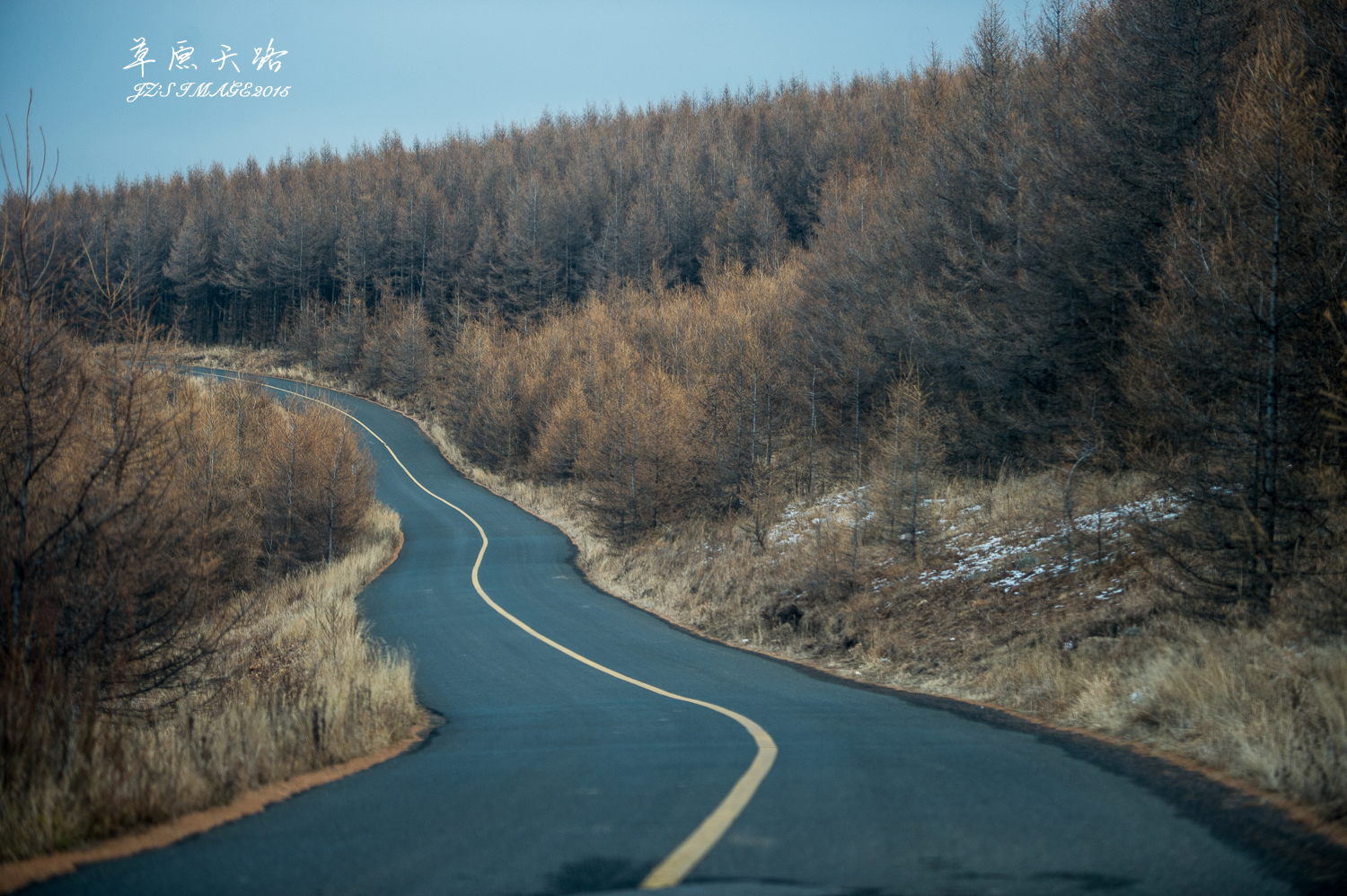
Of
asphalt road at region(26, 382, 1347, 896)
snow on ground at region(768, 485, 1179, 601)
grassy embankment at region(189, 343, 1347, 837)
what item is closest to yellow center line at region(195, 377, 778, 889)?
asphalt road at region(26, 382, 1347, 896)

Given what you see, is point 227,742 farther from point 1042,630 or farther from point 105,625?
point 1042,630

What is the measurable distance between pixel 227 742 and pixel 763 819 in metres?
3.89

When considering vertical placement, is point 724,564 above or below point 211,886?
below

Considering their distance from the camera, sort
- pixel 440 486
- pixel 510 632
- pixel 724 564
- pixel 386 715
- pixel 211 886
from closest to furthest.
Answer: pixel 211 886, pixel 386 715, pixel 510 632, pixel 724 564, pixel 440 486

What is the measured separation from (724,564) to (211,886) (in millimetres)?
17832

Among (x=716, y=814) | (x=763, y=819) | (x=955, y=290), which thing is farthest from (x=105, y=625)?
(x=955, y=290)

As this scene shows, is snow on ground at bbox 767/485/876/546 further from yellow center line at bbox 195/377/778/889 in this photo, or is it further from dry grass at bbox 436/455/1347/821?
yellow center line at bbox 195/377/778/889

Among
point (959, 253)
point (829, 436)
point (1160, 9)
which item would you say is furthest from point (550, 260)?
point (1160, 9)

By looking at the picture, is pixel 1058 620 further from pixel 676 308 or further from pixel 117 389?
pixel 676 308

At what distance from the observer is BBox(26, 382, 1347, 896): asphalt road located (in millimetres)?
3502

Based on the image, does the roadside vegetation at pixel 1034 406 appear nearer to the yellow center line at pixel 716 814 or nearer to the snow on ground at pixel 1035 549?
the snow on ground at pixel 1035 549

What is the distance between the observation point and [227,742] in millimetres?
5637

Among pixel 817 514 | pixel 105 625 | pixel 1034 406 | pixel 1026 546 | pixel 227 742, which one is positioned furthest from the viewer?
pixel 817 514

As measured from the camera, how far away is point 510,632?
16297 millimetres
